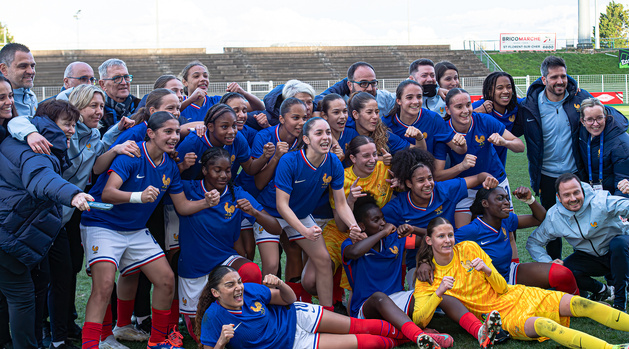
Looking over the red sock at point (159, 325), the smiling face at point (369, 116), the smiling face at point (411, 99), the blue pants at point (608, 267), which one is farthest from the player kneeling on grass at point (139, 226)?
the blue pants at point (608, 267)

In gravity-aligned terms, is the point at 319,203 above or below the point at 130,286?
above

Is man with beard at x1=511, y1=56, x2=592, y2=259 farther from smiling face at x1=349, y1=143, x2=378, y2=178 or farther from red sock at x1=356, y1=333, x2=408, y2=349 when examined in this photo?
red sock at x1=356, y1=333, x2=408, y2=349

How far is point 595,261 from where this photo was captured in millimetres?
5016

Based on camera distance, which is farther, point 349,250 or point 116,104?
point 116,104

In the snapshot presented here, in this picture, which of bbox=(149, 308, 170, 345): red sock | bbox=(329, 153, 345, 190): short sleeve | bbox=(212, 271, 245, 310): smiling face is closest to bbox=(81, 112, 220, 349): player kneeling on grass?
bbox=(149, 308, 170, 345): red sock

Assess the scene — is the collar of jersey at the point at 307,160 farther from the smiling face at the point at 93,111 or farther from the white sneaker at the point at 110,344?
the white sneaker at the point at 110,344

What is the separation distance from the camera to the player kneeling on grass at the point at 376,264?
4461 mm

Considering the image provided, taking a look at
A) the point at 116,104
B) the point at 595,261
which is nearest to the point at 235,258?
the point at 116,104

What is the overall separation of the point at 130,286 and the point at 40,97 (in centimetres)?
2595

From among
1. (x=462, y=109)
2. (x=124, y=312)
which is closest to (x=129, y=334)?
(x=124, y=312)

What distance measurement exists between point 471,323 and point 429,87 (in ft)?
9.42

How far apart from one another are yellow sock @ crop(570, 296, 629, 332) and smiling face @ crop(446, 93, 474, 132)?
186 centimetres

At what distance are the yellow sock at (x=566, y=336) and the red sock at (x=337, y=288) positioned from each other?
1.79 m

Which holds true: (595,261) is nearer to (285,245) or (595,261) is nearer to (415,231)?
(415,231)
